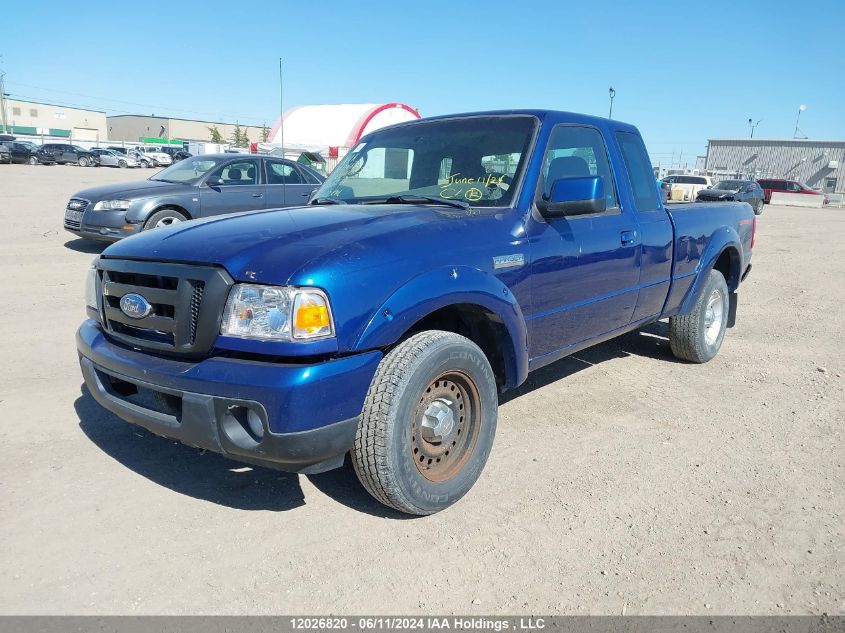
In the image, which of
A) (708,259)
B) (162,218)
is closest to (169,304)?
(708,259)

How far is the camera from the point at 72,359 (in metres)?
5.04

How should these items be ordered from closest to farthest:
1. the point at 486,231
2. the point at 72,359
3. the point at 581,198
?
the point at 486,231, the point at 581,198, the point at 72,359

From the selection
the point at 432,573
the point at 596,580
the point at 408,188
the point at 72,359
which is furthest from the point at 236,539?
the point at 72,359

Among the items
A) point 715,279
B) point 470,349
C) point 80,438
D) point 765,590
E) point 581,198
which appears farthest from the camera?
point 715,279

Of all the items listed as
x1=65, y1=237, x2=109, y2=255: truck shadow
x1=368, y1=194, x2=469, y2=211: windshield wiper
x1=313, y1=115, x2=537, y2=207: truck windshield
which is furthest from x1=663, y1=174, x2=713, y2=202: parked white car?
x1=368, y1=194, x2=469, y2=211: windshield wiper

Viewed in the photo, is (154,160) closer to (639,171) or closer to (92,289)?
(639,171)

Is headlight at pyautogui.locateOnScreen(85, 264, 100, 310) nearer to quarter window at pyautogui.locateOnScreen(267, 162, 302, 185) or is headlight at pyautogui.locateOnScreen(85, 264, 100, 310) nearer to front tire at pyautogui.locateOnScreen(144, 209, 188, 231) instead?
front tire at pyautogui.locateOnScreen(144, 209, 188, 231)

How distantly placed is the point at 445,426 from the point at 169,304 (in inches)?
53.3

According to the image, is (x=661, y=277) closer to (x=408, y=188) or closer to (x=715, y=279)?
(x=715, y=279)

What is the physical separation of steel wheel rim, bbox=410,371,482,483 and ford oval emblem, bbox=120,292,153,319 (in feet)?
4.14

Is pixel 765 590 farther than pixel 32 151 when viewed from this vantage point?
No

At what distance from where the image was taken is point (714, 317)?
565 cm

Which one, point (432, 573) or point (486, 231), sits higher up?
point (486, 231)

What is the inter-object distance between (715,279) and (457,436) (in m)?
3.40
